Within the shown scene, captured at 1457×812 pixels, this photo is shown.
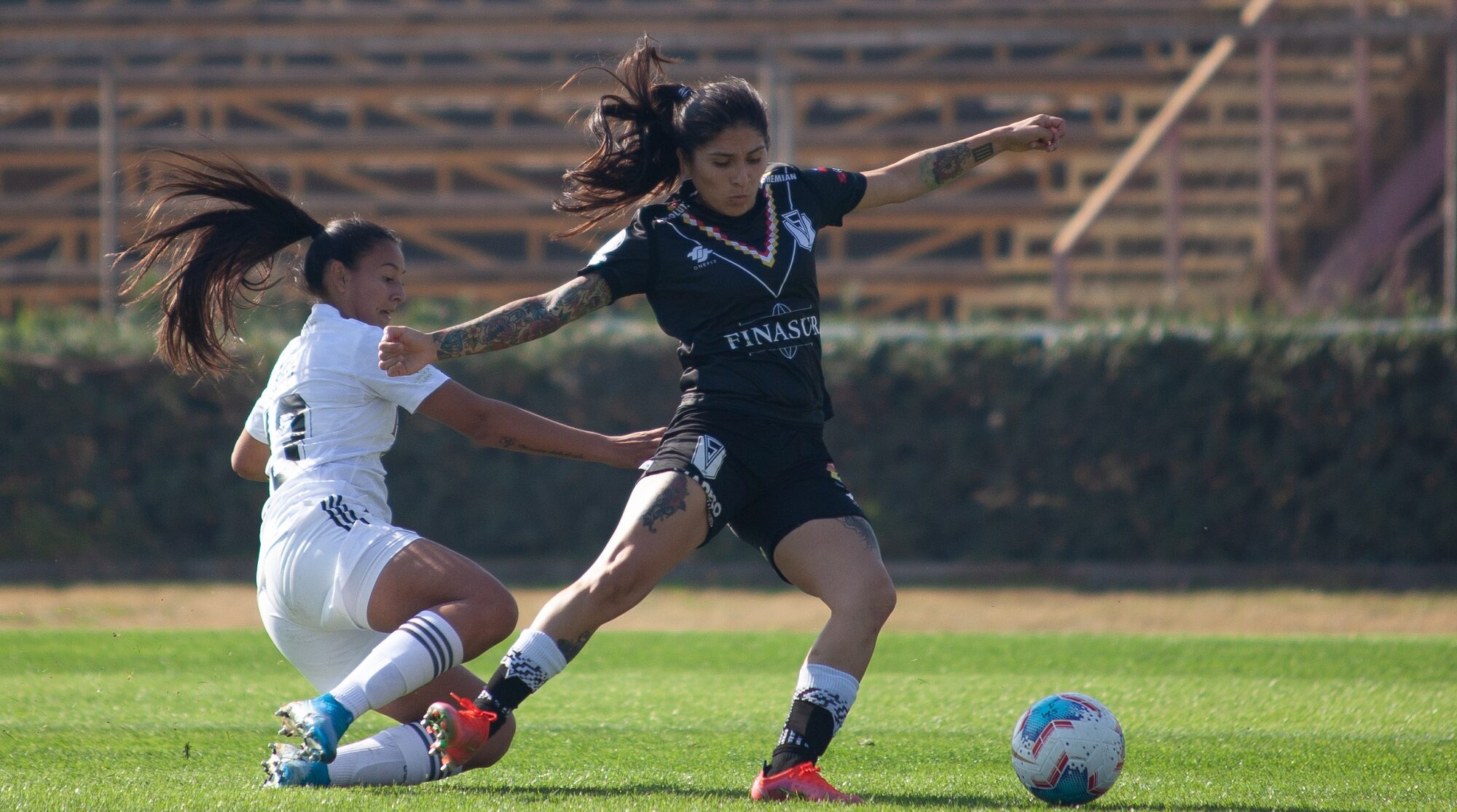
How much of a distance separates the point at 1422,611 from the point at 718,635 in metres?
4.93

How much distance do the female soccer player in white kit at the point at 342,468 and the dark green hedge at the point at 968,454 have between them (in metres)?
7.35

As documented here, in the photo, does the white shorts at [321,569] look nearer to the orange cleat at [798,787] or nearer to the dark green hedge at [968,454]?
the orange cleat at [798,787]

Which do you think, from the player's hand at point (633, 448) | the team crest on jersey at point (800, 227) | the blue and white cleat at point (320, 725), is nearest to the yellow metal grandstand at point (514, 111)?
the team crest on jersey at point (800, 227)

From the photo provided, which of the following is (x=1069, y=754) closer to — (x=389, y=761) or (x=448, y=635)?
(x=448, y=635)

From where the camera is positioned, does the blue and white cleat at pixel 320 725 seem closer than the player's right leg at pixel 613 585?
Yes

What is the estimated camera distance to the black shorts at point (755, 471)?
4.42m

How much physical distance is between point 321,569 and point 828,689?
1.43 m

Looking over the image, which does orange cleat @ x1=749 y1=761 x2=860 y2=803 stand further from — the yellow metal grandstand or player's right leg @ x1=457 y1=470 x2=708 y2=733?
the yellow metal grandstand

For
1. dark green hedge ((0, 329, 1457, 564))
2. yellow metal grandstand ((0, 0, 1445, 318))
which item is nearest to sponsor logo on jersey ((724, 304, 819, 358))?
dark green hedge ((0, 329, 1457, 564))

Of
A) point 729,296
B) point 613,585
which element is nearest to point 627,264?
point 729,296

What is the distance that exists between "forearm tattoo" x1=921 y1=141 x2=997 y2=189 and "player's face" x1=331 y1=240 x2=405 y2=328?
1.70m

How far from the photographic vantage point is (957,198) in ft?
61.9

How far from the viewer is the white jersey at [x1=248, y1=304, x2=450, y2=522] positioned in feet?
14.8

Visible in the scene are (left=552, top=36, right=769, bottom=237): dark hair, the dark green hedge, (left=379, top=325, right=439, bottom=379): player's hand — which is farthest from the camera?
the dark green hedge
